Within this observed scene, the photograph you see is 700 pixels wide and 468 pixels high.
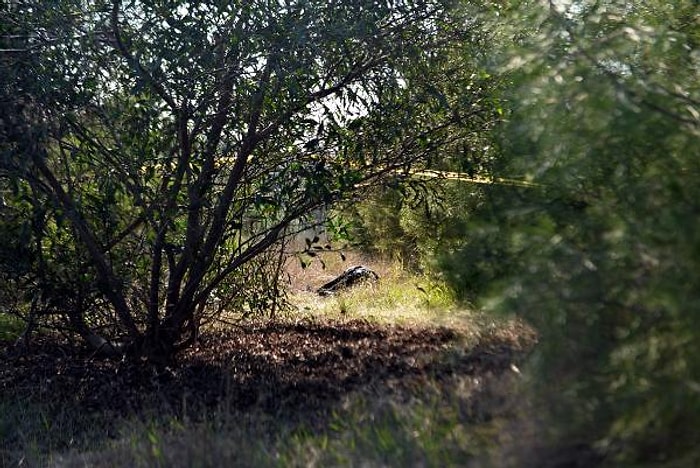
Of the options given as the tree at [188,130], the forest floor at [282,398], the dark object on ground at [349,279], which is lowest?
the forest floor at [282,398]

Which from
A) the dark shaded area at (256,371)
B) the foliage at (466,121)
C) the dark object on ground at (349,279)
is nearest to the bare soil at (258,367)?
the dark shaded area at (256,371)

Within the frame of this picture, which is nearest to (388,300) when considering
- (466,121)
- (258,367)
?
(258,367)

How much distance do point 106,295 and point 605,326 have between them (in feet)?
16.4

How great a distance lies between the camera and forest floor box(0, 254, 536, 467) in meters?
4.40

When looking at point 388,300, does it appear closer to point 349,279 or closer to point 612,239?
point 349,279

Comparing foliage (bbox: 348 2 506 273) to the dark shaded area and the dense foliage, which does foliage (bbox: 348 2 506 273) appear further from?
the dense foliage

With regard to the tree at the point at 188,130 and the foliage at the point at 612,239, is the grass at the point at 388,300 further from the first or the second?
the foliage at the point at 612,239

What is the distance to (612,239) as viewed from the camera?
3.48 metres

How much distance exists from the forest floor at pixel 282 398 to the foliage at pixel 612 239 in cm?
56

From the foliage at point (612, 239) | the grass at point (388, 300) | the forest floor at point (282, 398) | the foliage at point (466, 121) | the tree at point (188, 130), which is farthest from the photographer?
the grass at point (388, 300)

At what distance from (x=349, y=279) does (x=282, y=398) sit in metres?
7.06

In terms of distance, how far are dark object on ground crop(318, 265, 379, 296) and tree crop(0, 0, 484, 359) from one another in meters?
4.99

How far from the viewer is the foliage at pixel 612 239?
328cm

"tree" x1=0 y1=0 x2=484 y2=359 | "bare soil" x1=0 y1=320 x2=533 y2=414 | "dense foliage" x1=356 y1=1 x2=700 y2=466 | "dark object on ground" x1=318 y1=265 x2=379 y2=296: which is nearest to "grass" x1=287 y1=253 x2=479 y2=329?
"dark object on ground" x1=318 y1=265 x2=379 y2=296
